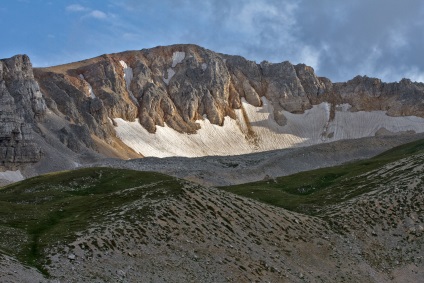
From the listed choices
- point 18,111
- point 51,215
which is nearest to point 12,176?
point 18,111

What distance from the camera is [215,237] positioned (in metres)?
44.6

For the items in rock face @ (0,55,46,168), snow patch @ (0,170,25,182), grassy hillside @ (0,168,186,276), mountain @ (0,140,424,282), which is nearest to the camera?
mountain @ (0,140,424,282)

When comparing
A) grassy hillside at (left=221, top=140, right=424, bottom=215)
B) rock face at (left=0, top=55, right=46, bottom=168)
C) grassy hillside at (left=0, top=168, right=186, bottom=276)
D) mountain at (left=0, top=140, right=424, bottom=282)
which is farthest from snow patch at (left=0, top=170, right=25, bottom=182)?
mountain at (left=0, top=140, right=424, bottom=282)

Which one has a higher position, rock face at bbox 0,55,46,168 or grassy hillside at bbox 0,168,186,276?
rock face at bbox 0,55,46,168

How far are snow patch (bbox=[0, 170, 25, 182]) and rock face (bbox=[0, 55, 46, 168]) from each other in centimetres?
291

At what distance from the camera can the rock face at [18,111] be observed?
163250 mm

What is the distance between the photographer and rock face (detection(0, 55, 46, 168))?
163250mm

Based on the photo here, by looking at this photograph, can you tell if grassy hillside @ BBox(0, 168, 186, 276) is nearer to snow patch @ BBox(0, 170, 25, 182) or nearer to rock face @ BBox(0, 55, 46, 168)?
snow patch @ BBox(0, 170, 25, 182)

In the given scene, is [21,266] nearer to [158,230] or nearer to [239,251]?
[158,230]

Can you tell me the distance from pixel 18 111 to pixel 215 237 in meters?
153

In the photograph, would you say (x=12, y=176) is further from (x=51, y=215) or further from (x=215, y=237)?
(x=215, y=237)

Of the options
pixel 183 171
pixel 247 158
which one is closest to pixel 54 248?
pixel 183 171

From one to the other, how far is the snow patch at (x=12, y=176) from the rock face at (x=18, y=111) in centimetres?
291

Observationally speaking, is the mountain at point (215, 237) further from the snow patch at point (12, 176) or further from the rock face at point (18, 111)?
the rock face at point (18, 111)
